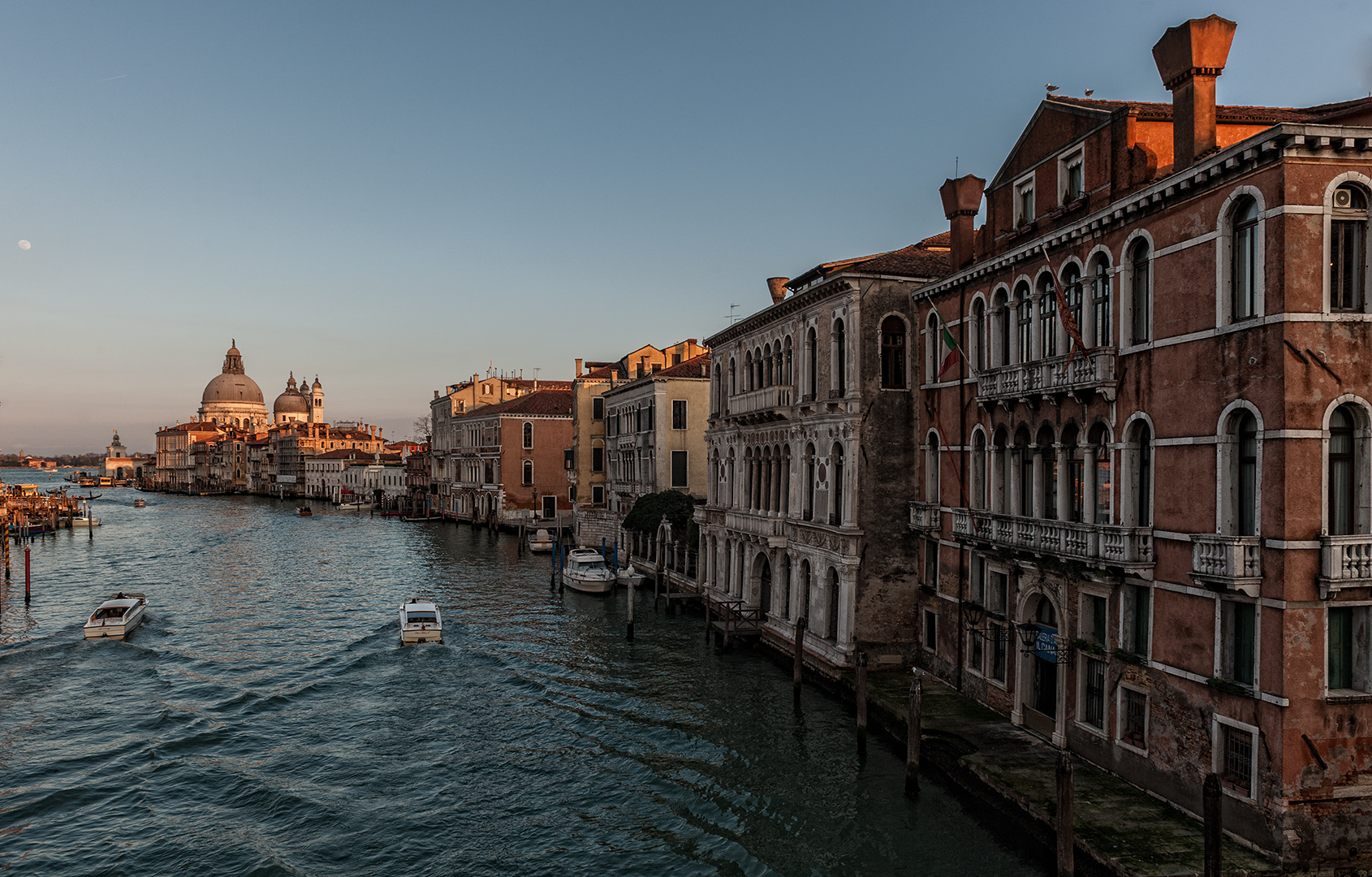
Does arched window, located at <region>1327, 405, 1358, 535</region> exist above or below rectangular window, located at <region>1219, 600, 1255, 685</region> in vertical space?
above

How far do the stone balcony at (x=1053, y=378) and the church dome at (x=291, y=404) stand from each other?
179m

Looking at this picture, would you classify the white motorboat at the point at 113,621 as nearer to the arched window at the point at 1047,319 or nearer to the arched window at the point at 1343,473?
the arched window at the point at 1047,319

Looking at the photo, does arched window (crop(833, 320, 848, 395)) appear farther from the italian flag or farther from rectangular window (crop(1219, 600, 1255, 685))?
rectangular window (crop(1219, 600, 1255, 685))

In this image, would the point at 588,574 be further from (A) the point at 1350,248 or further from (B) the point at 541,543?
(A) the point at 1350,248

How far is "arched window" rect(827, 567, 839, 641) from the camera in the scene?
22.5m

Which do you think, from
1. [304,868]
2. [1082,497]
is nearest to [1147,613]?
[1082,497]

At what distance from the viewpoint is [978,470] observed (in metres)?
18.8

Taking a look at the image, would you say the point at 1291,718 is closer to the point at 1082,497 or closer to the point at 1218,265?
the point at 1082,497

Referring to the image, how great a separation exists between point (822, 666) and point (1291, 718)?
40.7ft

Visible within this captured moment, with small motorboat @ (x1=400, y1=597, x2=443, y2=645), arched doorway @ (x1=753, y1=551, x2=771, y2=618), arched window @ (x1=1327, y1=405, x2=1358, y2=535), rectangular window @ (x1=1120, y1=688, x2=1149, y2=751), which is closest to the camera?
arched window @ (x1=1327, y1=405, x2=1358, y2=535)

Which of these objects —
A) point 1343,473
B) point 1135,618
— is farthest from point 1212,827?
point 1343,473

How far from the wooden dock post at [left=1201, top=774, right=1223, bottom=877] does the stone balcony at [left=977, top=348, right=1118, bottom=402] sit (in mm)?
6218

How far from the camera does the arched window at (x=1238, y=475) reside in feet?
38.4

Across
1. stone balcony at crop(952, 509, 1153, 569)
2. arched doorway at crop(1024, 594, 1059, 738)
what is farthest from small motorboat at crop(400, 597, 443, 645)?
arched doorway at crop(1024, 594, 1059, 738)
